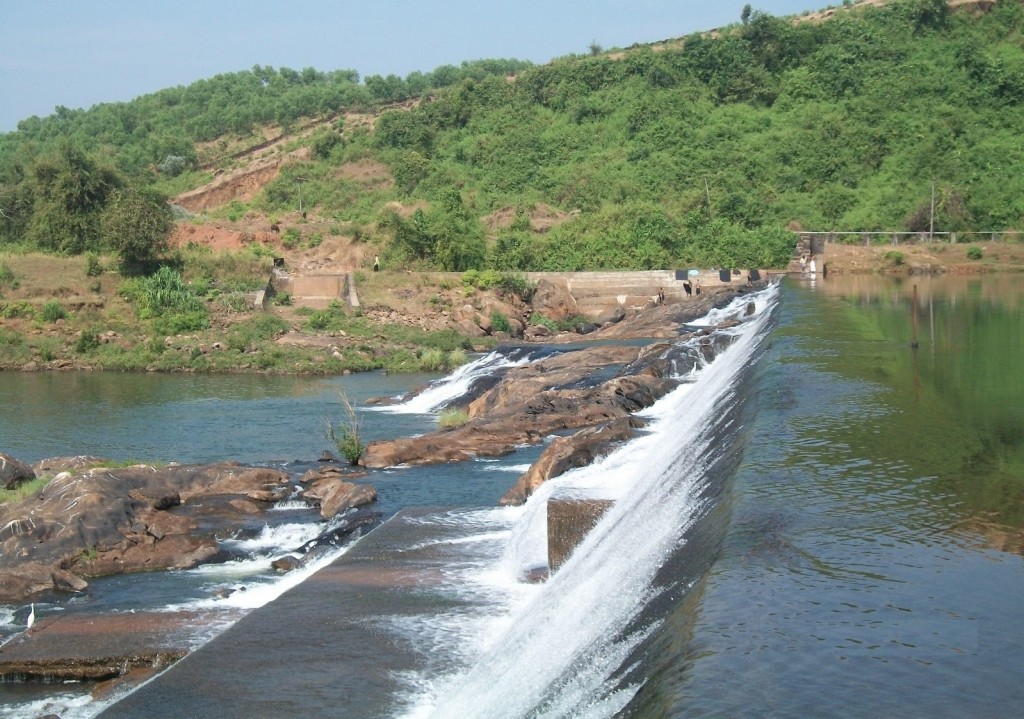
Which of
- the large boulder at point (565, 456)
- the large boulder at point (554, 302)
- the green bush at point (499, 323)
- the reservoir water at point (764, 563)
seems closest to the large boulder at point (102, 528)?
the reservoir water at point (764, 563)

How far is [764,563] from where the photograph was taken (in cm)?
886

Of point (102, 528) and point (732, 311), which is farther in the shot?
point (732, 311)

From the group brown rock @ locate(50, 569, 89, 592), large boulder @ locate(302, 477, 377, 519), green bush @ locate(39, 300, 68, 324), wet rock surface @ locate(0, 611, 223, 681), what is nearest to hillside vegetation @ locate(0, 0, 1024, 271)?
green bush @ locate(39, 300, 68, 324)

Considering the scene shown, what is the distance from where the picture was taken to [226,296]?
41.4 m

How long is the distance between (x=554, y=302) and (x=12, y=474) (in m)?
27.7

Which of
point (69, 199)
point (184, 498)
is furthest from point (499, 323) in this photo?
point (184, 498)

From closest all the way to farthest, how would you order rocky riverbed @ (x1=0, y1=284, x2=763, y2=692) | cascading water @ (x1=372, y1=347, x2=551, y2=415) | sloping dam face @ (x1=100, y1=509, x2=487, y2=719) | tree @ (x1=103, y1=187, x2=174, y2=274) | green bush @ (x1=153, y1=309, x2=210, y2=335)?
sloping dam face @ (x1=100, y1=509, x2=487, y2=719), rocky riverbed @ (x1=0, y1=284, x2=763, y2=692), cascading water @ (x1=372, y1=347, x2=551, y2=415), green bush @ (x1=153, y1=309, x2=210, y2=335), tree @ (x1=103, y1=187, x2=174, y2=274)

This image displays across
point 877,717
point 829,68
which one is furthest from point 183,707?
point 829,68

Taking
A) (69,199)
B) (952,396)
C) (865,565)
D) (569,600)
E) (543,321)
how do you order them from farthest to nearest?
(69,199) → (543,321) → (952,396) → (569,600) → (865,565)

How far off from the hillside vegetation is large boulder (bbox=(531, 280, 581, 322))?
5339 mm

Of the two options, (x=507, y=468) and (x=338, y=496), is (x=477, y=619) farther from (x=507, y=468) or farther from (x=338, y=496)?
(x=507, y=468)

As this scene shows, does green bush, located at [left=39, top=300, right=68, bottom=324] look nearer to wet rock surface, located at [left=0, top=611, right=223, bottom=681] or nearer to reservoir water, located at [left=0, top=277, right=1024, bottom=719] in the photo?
reservoir water, located at [left=0, top=277, right=1024, bottom=719]

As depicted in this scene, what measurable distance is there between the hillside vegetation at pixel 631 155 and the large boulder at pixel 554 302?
534cm

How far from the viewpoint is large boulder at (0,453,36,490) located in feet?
60.1
